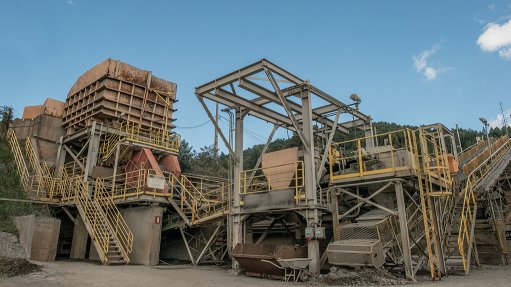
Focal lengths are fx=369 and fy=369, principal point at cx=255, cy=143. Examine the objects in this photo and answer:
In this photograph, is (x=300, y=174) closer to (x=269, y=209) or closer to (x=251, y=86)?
(x=269, y=209)

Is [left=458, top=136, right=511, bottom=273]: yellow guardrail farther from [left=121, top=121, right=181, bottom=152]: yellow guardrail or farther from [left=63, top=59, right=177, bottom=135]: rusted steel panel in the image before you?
[left=63, top=59, right=177, bottom=135]: rusted steel panel

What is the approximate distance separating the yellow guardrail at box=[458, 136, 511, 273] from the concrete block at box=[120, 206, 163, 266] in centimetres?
1140

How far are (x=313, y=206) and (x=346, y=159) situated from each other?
2472 mm

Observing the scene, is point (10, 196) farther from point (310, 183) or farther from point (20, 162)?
point (310, 183)

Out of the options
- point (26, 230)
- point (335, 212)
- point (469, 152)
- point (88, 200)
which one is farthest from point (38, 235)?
point (469, 152)

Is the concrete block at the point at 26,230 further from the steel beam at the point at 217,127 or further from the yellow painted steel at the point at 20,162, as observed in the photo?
Answer: the steel beam at the point at 217,127

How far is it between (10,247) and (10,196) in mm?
5079

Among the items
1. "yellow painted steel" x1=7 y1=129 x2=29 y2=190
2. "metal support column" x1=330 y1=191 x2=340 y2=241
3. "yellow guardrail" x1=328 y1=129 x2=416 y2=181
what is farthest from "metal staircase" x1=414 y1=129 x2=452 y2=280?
"yellow painted steel" x1=7 y1=129 x2=29 y2=190

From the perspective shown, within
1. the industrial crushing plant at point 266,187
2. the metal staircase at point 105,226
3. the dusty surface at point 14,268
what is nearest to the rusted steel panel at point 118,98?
the industrial crushing plant at point 266,187

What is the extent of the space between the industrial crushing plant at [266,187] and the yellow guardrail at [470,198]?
12 centimetres

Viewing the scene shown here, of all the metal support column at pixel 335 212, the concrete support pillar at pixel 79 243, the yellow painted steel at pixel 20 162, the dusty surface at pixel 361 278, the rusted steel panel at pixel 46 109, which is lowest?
the dusty surface at pixel 361 278

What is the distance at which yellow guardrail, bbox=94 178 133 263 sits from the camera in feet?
51.4

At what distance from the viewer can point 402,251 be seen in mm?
10414

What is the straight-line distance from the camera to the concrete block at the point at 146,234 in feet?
50.6
